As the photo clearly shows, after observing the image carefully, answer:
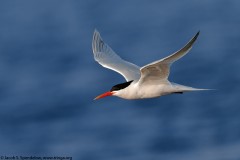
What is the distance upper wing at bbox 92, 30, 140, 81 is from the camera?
12.9 metres

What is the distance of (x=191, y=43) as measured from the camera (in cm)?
948

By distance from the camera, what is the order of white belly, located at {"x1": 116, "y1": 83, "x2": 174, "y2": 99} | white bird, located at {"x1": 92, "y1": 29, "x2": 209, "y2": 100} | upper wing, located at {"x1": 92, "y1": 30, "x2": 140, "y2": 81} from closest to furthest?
white bird, located at {"x1": 92, "y1": 29, "x2": 209, "y2": 100} → white belly, located at {"x1": 116, "y1": 83, "x2": 174, "y2": 99} → upper wing, located at {"x1": 92, "y1": 30, "x2": 140, "y2": 81}

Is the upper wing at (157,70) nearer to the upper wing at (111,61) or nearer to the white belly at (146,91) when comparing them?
the white belly at (146,91)

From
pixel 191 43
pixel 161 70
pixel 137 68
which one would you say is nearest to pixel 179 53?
pixel 191 43

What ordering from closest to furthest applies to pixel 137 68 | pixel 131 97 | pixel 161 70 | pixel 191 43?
pixel 191 43 < pixel 161 70 < pixel 131 97 < pixel 137 68

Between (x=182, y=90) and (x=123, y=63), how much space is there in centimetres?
236

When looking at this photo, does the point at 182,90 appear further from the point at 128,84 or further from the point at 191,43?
the point at 191,43

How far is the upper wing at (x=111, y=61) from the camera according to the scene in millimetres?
12867

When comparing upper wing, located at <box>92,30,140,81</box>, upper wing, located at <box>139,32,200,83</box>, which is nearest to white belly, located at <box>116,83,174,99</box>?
upper wing, located at <box>139,32,200,83</box>

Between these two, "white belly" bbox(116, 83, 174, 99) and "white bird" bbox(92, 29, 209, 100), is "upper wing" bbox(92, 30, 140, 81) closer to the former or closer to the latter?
"white bird" bbox(92, 29, 209, 100)

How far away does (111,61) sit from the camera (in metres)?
13.4

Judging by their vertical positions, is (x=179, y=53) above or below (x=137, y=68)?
below

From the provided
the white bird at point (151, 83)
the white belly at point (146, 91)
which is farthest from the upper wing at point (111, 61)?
the white belly at point (146, 91)

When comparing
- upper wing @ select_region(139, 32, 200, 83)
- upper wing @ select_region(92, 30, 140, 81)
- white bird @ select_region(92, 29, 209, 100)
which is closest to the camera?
upper wing @ select_region(139, 32, 200, 83)
